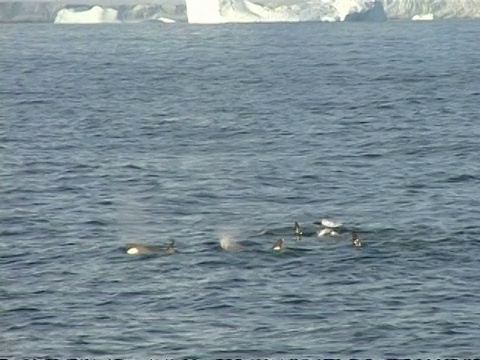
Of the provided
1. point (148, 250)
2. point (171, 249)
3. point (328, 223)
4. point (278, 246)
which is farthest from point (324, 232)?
point (148, 250)

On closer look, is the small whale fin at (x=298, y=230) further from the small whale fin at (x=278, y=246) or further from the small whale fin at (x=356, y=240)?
the small whale fin at (x=356, y=240)

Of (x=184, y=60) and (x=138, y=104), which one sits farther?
Result: (x=184, y=60)

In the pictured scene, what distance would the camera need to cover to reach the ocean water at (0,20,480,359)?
29.4 meters

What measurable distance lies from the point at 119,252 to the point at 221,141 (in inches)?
992

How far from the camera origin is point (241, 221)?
41.8 metres

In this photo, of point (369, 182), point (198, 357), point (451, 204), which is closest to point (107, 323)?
point (198, 357)

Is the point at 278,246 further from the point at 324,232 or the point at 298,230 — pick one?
the point at 324,232

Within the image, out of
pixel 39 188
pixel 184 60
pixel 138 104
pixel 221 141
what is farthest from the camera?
pixel 184 60

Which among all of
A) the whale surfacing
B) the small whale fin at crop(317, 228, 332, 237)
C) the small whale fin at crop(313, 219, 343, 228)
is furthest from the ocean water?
the small whale fin at crop(313, 219, 343, 228)

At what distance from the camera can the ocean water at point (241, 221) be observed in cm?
2944

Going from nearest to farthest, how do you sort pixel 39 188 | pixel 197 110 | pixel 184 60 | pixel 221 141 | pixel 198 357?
pixel 198 357, pixel 39 188, pixel 221 141, pixel 197 110, pixel 184 60

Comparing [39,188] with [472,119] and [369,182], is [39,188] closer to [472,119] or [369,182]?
[369,182]

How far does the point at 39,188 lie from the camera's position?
49.1m

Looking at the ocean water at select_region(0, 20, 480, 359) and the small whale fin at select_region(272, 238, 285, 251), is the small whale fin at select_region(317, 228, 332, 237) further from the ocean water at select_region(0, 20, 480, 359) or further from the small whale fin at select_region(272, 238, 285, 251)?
the small whale fin at select_region(272, 238, 285, 251)
